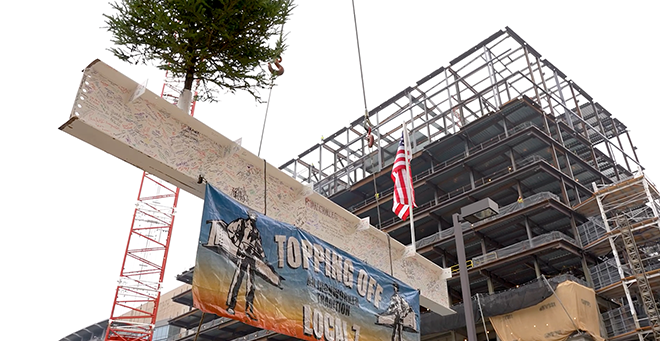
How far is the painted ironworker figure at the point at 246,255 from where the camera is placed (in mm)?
7621

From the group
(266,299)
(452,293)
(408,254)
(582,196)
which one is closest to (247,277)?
(266,299)

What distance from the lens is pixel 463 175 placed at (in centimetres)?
5125

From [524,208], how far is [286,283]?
37115 millimetres

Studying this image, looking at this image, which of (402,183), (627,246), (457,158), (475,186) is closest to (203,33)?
(402,183)

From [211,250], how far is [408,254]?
6.32 metres

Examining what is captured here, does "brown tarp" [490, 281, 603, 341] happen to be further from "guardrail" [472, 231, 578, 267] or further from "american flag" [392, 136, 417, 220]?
"american flag" [392, 136, 417, 220]

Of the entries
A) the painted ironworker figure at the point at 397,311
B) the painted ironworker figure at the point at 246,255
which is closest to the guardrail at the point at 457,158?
the painted ironworker figure at the point at 397,311

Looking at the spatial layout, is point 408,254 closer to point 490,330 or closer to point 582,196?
point 490,330

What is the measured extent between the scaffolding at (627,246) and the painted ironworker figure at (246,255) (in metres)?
32.3

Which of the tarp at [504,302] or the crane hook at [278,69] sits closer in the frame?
the crane hook at [278,69]

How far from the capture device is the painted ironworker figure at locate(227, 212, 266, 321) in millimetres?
7621

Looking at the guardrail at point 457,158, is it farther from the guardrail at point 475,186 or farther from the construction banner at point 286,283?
the construction banner at point 286,283

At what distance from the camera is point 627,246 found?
1438 inches

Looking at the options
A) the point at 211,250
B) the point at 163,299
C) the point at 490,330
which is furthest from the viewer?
the point at 163,299
